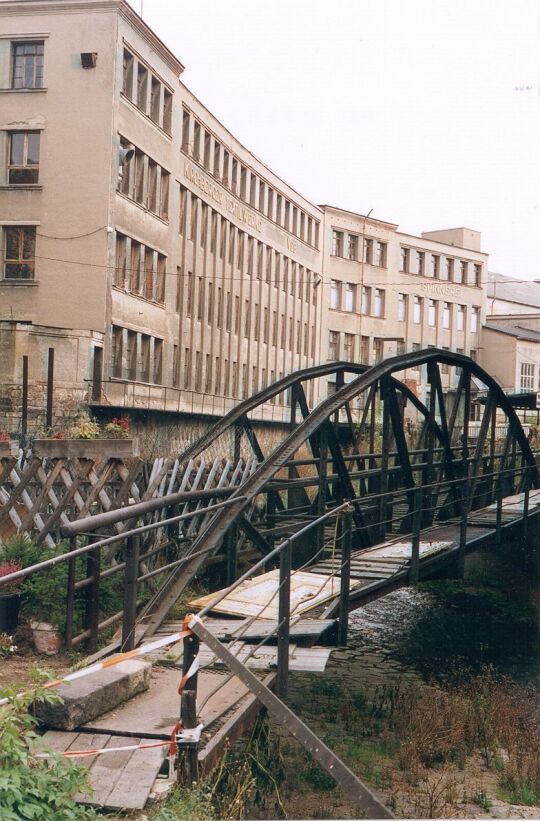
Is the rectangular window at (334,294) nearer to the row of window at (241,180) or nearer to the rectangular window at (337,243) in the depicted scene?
the rectangular window at (337,243)

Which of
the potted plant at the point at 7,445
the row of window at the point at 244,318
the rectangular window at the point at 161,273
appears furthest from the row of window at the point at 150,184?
the potted plant at the point at 7,445

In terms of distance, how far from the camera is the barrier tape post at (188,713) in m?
4.39

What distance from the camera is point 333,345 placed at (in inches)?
756

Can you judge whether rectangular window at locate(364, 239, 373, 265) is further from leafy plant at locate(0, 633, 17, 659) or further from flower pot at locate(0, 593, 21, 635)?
leafy plant at locate(0, 633, 17, 659)

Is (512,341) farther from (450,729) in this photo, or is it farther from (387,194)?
(450,729)

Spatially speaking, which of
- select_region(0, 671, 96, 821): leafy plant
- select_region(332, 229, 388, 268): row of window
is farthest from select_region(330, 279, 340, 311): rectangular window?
select_region(0, 671, 96, 821): leafy plant

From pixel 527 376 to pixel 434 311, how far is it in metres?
2.02

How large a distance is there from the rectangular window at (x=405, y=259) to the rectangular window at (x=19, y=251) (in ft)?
24.2

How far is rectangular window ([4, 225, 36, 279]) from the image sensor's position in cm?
1992

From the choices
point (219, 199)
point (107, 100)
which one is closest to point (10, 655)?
point (219, 199)

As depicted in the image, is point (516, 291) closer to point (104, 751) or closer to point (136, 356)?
point (136, 356)

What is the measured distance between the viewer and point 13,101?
1833 centimetres

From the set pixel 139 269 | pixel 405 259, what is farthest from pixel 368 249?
pixel 139 269

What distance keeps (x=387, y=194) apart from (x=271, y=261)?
98.2 inches
